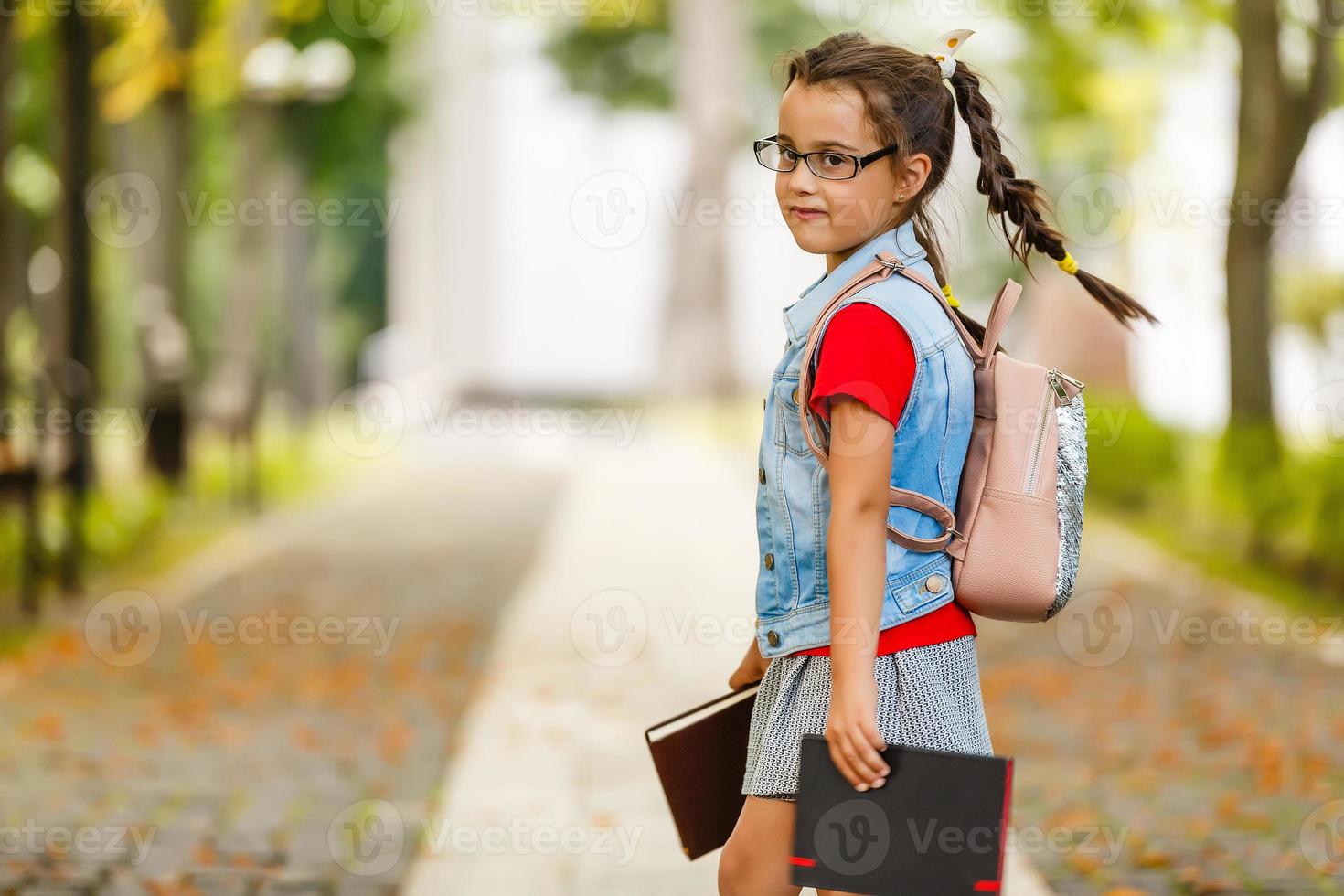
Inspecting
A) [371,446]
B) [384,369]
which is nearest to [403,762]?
[371,446]

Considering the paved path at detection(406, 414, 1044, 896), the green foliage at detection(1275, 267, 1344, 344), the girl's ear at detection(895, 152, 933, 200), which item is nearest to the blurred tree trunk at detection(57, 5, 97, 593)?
the paved path at detection(406, 414, 1044, 896)

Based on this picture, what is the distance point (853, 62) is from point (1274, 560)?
8351 millimetres

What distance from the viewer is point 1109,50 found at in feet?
55.8

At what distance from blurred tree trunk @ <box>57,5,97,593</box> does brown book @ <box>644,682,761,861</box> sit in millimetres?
8187

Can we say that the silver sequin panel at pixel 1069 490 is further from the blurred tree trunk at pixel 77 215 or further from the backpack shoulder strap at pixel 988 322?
the blurred tree trunk at pixel 77 215

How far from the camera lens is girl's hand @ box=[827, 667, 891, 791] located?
7.38 ft

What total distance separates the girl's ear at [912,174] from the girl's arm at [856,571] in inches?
15.0

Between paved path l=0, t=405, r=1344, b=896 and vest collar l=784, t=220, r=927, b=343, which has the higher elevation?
vest collar l=784, t=220, r=927, b=343

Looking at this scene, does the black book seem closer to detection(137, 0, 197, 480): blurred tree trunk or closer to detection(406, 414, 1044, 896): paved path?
detection(406, 414, 1044, 896): paved path

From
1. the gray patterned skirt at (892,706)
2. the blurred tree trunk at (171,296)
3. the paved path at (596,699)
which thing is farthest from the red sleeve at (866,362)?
the blurred tree trunk at (171,296)

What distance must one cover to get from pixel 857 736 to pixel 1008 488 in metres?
0.44

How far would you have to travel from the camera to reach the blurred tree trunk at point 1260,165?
386 inches

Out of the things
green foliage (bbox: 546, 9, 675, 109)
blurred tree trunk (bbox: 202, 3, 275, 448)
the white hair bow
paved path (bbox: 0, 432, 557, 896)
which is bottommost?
paved path (bbox: 0, 432, 557, 896)

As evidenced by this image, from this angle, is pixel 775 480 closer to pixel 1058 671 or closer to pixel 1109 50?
pixel 1058 671
